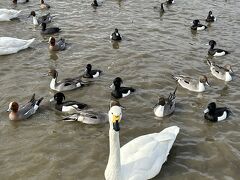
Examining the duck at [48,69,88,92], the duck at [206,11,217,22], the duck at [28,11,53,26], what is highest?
the duck at [206,11,217,22]

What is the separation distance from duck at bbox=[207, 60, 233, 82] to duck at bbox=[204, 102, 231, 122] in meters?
2.62

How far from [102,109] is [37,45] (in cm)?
659

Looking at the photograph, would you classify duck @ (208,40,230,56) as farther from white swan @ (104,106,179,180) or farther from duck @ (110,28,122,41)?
white swan @ (104,106,179,180)

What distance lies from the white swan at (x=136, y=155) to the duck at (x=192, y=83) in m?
4.15

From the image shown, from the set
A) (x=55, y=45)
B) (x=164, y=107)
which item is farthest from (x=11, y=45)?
(x=164, y=107)

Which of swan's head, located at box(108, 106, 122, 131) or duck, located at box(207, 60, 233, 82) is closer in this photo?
swan's head, located at box(108, 106, 122, 131)

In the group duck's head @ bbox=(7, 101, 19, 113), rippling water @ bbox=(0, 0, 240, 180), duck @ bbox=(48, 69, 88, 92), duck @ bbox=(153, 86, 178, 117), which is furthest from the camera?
duck @ bbox=(48, 69, 88, 92)

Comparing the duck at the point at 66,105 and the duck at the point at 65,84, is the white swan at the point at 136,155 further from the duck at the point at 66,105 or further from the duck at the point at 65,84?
the duck at the point at 65,84

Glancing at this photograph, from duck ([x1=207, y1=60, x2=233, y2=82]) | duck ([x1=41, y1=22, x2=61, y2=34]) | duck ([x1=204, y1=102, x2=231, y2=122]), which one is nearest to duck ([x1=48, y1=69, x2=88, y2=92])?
duck ([x1=204, y1=102, x2=231, y2=122])

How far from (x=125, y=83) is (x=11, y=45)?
5542 millimetres

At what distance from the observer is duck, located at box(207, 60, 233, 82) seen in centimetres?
1505

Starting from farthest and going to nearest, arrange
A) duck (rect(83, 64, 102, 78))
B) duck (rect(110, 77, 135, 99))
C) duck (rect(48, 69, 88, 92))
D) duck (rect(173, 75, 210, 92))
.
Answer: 1. duck (rect(83, 64, 102, 78))
2. duck (rect(173, 75, 210, 92))
3. duck (rect(48, 69, 88, 92))
4. duck (rect(110, 77, 135, 99))

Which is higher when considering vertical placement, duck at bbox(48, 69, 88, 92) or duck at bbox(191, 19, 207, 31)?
duck at bbox(191, 19, 207, 31)

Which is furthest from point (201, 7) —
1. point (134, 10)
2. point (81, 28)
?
point (81, 28)
